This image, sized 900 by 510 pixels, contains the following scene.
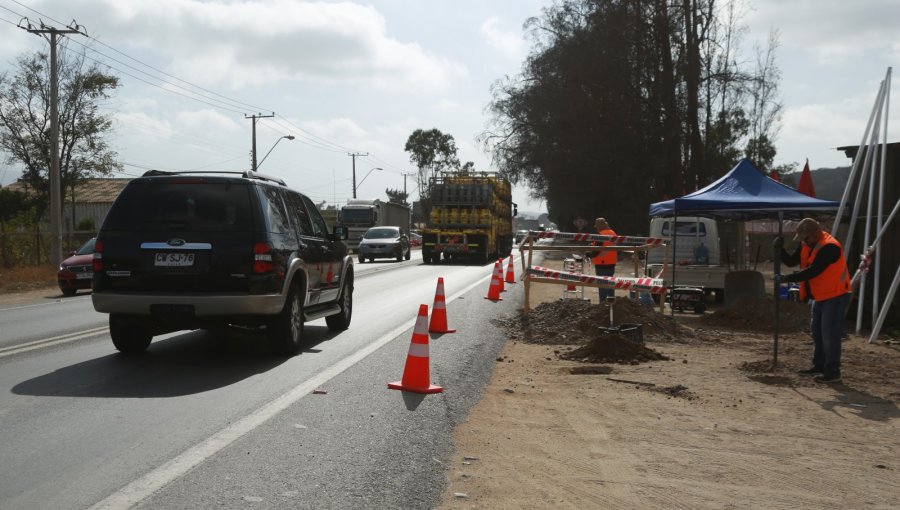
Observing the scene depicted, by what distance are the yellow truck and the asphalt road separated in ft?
88.0

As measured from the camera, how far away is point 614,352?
10594mm

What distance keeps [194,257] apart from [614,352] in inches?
198

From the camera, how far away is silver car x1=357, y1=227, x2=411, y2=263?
41469 millimetres

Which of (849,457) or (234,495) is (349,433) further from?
(849,457)

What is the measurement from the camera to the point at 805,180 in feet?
65.5

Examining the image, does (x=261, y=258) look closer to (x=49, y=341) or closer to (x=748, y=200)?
(x=49, y=341)

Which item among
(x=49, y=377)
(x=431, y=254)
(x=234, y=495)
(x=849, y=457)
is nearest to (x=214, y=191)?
(x=49, y=377)

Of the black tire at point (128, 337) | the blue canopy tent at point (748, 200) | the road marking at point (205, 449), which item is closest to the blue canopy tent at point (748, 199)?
the blue canopy tent at point (748, 200)

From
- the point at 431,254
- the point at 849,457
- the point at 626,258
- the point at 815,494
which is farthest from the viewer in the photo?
the point at 626,258

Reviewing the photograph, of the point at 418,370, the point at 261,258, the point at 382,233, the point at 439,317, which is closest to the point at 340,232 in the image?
the point at 439,317

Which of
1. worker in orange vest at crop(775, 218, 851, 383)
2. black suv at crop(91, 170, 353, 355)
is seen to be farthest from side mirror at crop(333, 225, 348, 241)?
worker in orange vest at crop(775, 218, 851, 383)

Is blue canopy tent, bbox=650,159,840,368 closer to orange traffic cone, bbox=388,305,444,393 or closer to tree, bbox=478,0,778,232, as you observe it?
orange traffic cone, bbox=388,305,444,393

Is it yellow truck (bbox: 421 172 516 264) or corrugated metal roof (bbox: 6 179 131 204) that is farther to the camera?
corrugated metal roof (bbox: 6 179 131 204)

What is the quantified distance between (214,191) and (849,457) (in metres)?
6.56
